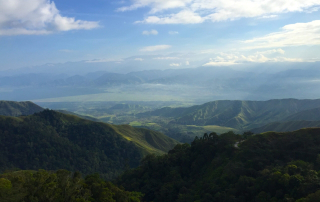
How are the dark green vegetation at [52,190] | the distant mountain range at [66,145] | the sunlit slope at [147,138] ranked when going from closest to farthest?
the dark green vegetation at [52,190]
the distant mountain range at [66,145]
the sunlit slope at [147,138]

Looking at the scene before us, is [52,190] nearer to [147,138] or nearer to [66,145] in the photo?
[66,145]

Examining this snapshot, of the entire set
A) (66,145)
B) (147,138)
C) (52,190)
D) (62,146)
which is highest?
(52,190)

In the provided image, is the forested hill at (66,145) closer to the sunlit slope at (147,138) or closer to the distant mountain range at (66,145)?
the distant mountain range at (66,145)

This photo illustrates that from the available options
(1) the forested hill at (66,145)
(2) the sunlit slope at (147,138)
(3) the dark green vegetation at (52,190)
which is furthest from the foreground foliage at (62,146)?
(3) the dark green vegetation at (52,190)

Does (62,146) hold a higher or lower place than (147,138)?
higher

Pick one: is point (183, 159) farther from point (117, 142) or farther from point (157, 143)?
point (157, 143)

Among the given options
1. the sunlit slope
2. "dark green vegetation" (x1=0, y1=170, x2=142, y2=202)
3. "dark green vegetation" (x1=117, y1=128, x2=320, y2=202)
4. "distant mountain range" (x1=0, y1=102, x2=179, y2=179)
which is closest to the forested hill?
"distant mountain range" (x1=0, y1=102, x2=179, y2=179)

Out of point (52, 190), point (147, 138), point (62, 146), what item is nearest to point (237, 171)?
point (52, 190)

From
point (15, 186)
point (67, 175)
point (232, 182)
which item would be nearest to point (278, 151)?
point (232, 182)
